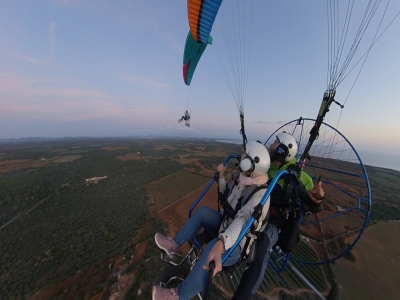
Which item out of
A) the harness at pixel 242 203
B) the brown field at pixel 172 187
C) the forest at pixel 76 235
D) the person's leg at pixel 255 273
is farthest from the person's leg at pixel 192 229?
the brown field at pixel 172 187

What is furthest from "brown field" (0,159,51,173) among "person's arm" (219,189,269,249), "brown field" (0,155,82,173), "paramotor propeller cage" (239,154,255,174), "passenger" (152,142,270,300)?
"person's arm" (219,189,269,249)

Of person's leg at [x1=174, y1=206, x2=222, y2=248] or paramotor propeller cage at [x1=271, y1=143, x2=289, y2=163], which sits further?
paramotor propeller cage at [x1=271, y1=143, x2=289, y2=163]

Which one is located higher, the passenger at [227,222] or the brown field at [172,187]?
the passenger at [227,222]

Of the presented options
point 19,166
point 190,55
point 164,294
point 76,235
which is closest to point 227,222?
point 164,294

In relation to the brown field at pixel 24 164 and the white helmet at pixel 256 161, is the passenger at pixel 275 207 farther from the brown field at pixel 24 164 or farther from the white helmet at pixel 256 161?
the brown field at pixel 24 164

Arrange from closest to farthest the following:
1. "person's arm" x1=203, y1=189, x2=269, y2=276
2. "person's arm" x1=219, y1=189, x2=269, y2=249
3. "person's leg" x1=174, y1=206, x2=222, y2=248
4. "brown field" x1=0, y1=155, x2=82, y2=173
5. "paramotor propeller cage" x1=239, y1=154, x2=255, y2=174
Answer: "person's arm" x1=203, y1=189, x2=269, y2=276 < "person's arm" x1=219, y1=189, x2=269, y2=249 < "paramotor propeller cage" x1=239, y1=154, x2=255, y2=174 < "person's leg" x1=174, y1=206, x2=222, y2=248 < "brown field" x1=0, y1=155, x2=82, y2=173

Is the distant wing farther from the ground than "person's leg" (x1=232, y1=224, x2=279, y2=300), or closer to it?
farther from the ground

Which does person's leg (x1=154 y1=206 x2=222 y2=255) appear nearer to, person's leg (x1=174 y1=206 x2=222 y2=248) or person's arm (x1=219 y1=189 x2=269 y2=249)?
person's leg (x1=174 y1=206 x2=222 y2=248)
